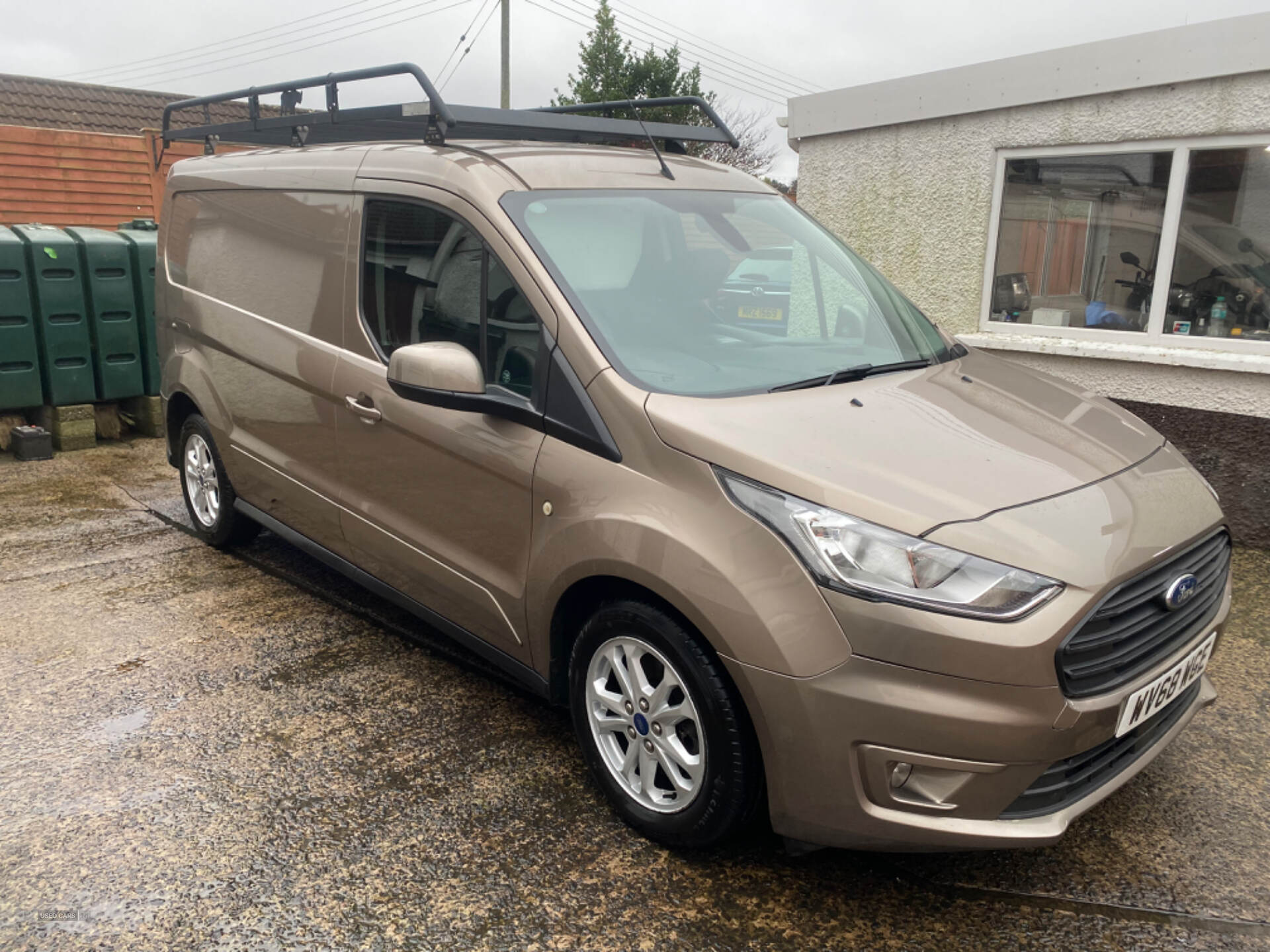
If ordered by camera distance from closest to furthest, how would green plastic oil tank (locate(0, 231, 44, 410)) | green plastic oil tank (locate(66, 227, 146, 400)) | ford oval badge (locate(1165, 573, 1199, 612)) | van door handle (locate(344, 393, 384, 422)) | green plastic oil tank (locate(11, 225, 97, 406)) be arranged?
1. ford oval badge (locate(1165, 573, 1199, 612))
2. van door handle (locate(344, 393, 384, 422))
3. green plastic oil tank (locate(0, 231, 44, 410))
4. green plastic oil tank (locate(11, 225, 97, 406))
5. green plastic oil tank (locate(66, 227, 146, 400))

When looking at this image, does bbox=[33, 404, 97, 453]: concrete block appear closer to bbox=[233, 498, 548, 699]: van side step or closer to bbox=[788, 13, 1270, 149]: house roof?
bbox=[233, 498, 548, 699]: van side step

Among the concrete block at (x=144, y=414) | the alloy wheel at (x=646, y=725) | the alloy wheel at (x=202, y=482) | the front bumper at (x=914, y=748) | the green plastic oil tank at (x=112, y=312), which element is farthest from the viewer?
the concrete block at (x=144, y=414)

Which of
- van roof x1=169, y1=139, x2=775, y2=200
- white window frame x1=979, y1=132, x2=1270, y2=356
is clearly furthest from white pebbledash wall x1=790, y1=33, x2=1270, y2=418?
van roof x1=169, y1=139, x2=775, y2=200

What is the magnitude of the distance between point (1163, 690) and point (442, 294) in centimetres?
240

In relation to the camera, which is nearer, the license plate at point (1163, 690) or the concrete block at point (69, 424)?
the license plate at point (1163, 690)

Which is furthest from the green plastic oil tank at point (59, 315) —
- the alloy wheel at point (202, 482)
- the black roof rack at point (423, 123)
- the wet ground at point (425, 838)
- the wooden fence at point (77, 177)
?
the wooden fence at point (77, 177)

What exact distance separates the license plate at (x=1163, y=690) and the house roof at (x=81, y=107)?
1765 centimetres

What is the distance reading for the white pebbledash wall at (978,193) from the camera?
199 inches

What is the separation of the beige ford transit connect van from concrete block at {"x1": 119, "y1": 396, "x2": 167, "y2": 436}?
3.84 metres

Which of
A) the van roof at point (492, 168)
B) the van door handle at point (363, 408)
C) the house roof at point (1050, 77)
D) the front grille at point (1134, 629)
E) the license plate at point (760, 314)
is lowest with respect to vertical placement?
the front grille at point (1134, 629)

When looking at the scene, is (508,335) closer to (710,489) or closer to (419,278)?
(419,278)

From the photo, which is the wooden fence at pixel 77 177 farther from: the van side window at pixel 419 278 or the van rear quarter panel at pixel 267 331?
the van side window at pixel 419 278

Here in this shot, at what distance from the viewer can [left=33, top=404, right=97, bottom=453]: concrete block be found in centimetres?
720

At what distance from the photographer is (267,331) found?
4152 mm
